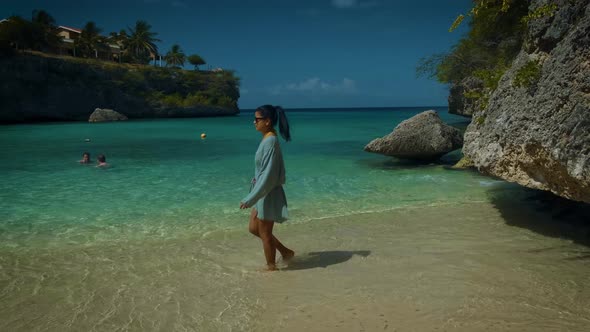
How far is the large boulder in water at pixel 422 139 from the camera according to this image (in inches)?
576

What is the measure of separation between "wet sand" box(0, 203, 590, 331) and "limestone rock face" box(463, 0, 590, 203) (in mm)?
1153

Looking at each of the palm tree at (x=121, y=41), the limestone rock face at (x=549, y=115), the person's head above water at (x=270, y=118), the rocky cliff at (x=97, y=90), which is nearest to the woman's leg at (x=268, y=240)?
the person's head above water at (x=270, y=118)

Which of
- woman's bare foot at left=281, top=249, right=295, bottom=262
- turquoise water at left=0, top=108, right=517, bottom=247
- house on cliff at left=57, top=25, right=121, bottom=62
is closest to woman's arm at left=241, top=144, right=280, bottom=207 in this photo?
woman's bare foot at left=281, top=249, right=295, bottom=262

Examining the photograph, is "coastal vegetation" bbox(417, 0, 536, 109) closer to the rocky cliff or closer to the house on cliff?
the rocky cliff

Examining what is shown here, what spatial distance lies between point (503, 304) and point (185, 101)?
8410cm

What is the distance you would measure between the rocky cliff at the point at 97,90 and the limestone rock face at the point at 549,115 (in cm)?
6616

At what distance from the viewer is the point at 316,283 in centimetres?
491

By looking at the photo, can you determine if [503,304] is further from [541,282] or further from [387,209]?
[387,209]

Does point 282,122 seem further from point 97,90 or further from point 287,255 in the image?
point 97,90

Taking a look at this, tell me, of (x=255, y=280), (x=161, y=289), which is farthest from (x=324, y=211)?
(x=161, y=289)

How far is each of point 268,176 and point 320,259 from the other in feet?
5.88

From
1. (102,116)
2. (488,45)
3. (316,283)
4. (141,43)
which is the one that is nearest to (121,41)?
(141,43)

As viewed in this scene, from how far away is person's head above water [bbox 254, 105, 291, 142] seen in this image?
500cm

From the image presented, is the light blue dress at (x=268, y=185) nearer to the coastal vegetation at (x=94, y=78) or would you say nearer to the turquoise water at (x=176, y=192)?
the turquoise water at (x=176, y=192)
